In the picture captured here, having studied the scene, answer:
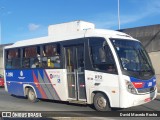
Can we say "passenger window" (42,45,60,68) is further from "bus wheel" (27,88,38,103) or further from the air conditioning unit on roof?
"bus wheel" (27,88,38,103)

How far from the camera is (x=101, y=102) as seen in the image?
1136 centimetres

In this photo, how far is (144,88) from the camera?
11.1 metres

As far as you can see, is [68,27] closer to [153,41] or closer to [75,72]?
[75,72]

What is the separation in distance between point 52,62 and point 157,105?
15.0ft

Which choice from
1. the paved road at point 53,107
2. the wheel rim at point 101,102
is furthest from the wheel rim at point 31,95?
the wheel rim at point 101,102

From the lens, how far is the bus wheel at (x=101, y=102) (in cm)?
1123

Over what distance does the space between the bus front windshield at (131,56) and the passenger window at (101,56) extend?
31 cm

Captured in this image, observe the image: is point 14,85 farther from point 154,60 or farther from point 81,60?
point 154,60

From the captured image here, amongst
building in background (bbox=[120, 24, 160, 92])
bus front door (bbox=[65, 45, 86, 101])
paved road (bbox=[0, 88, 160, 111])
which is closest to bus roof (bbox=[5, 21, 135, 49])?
A: bus front door (bbox=[65, 45, 86, 101])

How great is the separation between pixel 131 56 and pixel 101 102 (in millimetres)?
1911

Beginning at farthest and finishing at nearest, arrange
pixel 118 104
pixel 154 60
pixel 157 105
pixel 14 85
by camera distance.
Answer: pixel 154 60 < pixel 14 85 < pixel 157 105 < pixel 118 104

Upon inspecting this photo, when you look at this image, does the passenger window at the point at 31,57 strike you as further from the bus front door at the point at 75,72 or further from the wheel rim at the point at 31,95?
the bus front door at the point at 75,72

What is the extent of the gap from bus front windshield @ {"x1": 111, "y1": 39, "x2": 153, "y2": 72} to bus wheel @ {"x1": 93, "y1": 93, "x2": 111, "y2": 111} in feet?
4.54

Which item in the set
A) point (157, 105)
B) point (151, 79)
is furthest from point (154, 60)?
point (151, 79)
